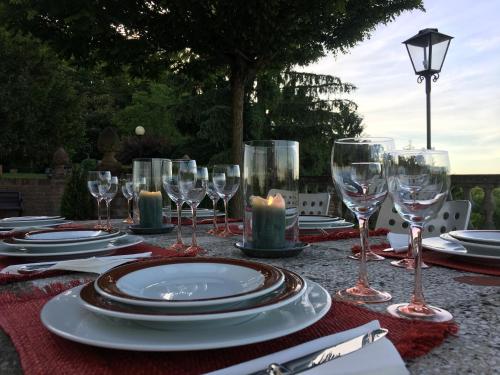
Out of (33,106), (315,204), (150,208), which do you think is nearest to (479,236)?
(150,208)

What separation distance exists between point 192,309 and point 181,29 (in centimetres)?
622

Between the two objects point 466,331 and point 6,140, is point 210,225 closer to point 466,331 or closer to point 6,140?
point 466,331

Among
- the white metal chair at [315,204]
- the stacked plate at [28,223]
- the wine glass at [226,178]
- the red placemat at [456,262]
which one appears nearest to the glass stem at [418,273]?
the red placemat at [456,262]

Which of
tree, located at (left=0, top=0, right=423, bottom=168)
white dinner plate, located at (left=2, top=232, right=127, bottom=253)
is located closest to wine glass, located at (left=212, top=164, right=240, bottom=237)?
white dinner plate, located at (left=2, top=232, right=127, bottom=253)

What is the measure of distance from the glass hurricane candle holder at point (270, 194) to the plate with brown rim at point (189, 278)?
1.67ft

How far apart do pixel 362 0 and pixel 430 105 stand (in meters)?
2.12

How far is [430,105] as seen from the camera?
6.67 metres

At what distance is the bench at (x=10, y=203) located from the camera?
952 cm

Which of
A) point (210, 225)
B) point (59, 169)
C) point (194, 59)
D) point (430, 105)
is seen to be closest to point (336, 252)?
point (210, 225)

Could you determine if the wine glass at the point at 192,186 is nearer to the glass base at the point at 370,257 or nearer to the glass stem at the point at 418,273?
the glass base at the point at 370,257

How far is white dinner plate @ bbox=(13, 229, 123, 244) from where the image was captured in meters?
1.42

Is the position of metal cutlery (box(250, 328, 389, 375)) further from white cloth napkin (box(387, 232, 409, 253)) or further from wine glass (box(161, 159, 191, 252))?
wine glass (box(161, 159, 191, 252))

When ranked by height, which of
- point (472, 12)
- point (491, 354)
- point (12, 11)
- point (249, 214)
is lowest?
point (491, 354)

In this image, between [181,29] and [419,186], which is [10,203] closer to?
[181,29]
